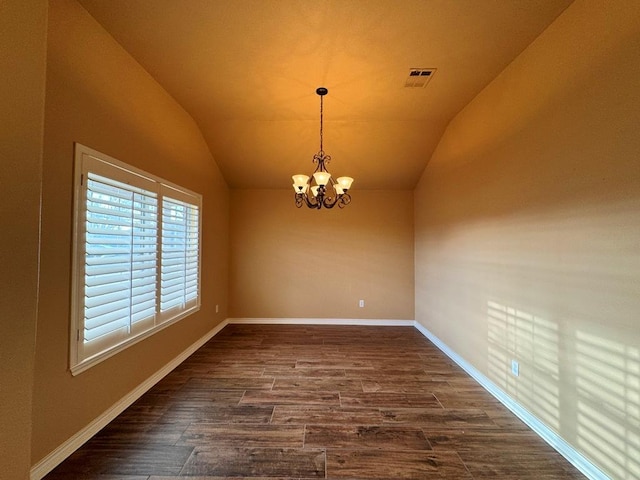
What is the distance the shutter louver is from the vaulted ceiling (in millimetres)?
1232

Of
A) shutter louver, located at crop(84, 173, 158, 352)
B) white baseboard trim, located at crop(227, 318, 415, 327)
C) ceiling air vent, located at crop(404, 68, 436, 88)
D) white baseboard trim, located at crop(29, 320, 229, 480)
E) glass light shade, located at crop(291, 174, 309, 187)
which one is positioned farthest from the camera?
white baseboard trim, located at crop(227, 318, 415, 327)

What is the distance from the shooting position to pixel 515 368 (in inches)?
92.9

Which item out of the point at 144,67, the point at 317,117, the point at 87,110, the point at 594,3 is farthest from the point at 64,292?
the point at 594,3

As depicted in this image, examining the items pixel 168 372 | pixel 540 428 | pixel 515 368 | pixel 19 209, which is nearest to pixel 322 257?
pixel 168 372

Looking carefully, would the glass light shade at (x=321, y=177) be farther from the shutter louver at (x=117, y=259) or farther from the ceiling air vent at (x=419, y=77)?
the shutter louver at (x=117, y=259)

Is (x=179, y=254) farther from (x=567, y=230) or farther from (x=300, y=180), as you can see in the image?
(x=567, y=230)

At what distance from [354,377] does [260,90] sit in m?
3.24

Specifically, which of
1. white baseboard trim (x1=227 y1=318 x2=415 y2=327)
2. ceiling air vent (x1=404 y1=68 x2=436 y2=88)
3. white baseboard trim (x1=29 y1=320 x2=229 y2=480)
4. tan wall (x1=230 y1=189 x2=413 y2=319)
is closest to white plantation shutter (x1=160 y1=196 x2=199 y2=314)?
white baseboard trim (x1=29 y1=320 x2=229 y2=480)

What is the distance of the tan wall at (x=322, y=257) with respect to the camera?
5055mm

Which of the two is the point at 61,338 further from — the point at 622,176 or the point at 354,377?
the point at 622,176

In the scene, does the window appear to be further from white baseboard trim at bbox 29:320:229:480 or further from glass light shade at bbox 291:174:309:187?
glass light shade at bbox 291:174:309:187

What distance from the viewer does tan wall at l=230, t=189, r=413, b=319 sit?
505 centimetres

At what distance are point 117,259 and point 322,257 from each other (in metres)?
3.34

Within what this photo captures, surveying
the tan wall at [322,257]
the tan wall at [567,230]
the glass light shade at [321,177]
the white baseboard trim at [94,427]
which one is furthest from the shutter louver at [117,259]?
the tan wall at [567,230]
